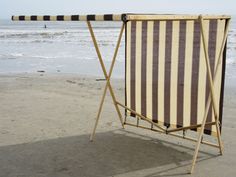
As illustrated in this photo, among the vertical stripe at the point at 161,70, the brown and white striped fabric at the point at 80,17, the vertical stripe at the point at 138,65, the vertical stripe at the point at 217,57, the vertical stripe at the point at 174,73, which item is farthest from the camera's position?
the vertical stripe at the point at 138,65

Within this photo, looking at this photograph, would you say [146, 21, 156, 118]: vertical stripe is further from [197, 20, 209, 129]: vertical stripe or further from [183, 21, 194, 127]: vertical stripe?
[197, 20, 209, 129]: vertical stripe

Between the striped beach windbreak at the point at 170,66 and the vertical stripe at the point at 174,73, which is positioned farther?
the vertical stripe at the point at 174,73

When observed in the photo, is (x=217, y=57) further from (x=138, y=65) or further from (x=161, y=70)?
(x=138, y=65)

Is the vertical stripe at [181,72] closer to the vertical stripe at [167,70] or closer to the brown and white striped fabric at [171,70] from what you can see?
the brown and white striped fabric at [171,70]

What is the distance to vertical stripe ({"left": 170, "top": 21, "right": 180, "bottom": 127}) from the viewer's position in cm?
477

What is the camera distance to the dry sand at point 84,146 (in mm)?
4289

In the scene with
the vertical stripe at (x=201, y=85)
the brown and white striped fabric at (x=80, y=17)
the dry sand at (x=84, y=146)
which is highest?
the brown and white striped fabric at (x=80, y=17)

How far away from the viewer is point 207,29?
448 centimetres

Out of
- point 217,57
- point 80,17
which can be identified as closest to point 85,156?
point 80,17

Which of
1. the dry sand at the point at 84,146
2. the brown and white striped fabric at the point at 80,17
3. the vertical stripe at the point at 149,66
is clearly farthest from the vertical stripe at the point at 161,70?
the brown and white striped fabric at the point at 80,17

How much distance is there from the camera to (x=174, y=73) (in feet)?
16.1

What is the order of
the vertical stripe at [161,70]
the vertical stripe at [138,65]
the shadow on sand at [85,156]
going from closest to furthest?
the shadow on sand at [85,156]
the vertical stripe at [161,70]
the vertical stripe at [138,65]

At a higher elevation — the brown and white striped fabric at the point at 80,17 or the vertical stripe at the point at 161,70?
the brown and white striped fabric at the point at 80,17

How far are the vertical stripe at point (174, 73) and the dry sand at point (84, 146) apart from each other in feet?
1.28
